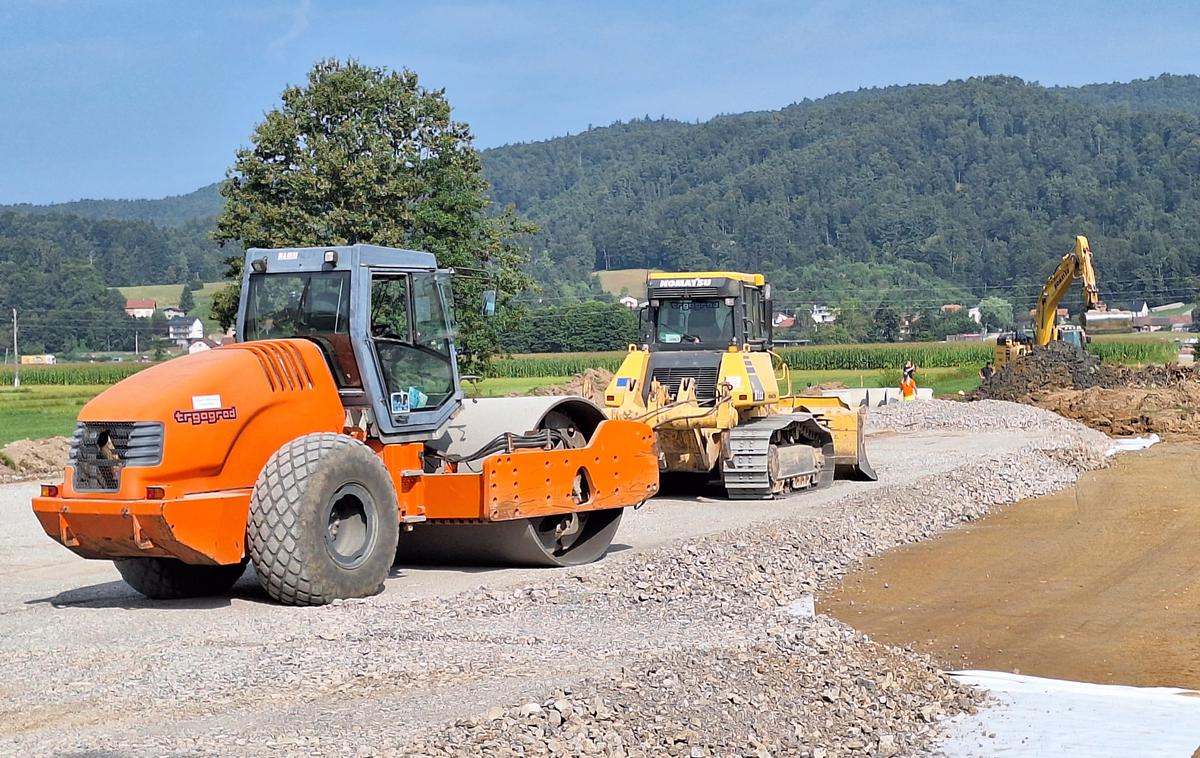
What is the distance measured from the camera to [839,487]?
69.0ft

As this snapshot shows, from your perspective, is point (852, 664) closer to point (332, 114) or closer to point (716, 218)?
point (332, 114)

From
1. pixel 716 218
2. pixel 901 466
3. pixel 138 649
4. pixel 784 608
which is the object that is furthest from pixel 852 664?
pixel 716 218

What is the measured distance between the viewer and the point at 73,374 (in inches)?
2766

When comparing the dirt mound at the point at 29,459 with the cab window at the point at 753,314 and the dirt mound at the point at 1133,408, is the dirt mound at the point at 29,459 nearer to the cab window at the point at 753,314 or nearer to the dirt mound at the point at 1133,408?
the cab window at the point at 753,314

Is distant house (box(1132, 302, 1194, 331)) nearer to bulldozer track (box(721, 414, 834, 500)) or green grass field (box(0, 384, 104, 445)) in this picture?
green grass field (box(0, 384, 104, 445))

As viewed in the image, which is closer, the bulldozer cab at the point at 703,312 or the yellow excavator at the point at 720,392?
the yellow excavator at the point at 720,392

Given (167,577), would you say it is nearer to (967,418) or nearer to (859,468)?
(859,468)

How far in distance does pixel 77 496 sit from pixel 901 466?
15.9m

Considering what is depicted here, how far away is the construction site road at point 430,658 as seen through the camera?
7105mm

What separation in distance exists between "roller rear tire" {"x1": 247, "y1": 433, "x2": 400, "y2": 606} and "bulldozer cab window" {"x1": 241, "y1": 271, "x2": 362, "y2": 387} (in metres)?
0.88

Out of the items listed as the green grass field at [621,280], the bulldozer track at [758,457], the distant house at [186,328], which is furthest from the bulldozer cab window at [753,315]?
the green grass field at [621,280]

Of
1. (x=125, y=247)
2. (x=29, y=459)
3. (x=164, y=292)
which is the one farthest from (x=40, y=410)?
(x=125, y=247)

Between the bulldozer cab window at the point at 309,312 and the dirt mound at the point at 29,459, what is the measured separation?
44.7ft

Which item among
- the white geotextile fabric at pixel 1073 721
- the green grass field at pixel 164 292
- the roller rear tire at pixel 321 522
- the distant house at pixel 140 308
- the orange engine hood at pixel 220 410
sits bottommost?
the white geotextile fabric at pixel 1073 721
